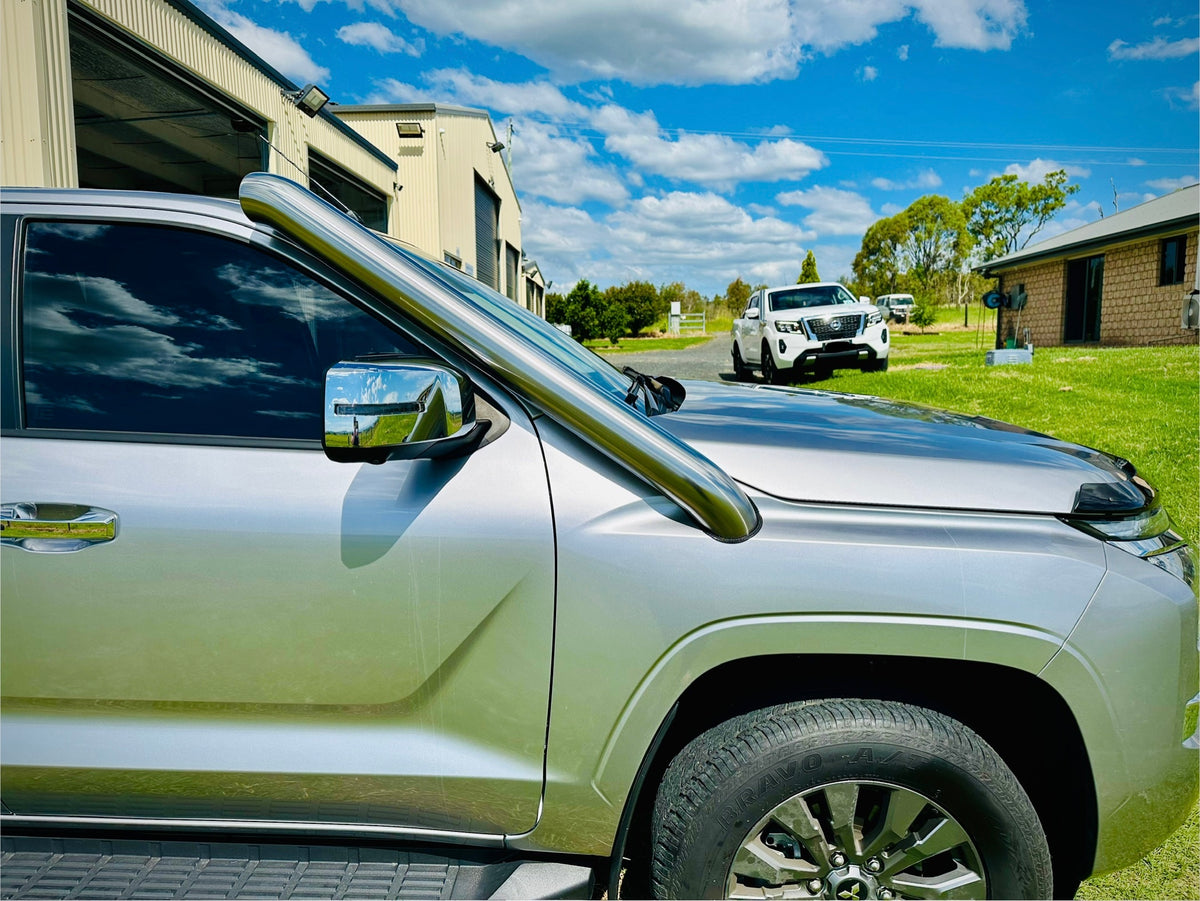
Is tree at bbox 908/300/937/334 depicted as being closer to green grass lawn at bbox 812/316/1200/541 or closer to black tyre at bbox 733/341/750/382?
black tyre at bbox 733/341/750/382

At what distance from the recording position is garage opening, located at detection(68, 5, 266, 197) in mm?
8164

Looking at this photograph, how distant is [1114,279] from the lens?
20625mm

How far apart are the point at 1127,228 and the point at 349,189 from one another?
18.8m

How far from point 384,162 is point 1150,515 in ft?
56.4

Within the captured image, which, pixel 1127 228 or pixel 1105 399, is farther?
pixel 1127 228

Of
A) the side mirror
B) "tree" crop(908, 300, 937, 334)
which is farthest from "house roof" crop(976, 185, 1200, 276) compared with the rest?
the side mirror

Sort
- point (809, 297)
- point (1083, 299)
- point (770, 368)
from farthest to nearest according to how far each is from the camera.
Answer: point (1083, 299)
point (809, 297)
point (770, 368)

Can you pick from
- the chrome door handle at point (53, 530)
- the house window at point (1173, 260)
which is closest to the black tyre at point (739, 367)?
the house window at point (1173, 260)

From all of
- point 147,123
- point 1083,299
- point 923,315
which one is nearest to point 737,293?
point 923,315

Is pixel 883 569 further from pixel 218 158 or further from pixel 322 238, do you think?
pixel 218 158

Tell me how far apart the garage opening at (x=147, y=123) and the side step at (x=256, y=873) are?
4.72 meters

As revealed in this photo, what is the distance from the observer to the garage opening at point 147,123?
8164 mm

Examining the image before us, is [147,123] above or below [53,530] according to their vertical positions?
above

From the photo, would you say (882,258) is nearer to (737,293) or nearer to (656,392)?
(737,293)
